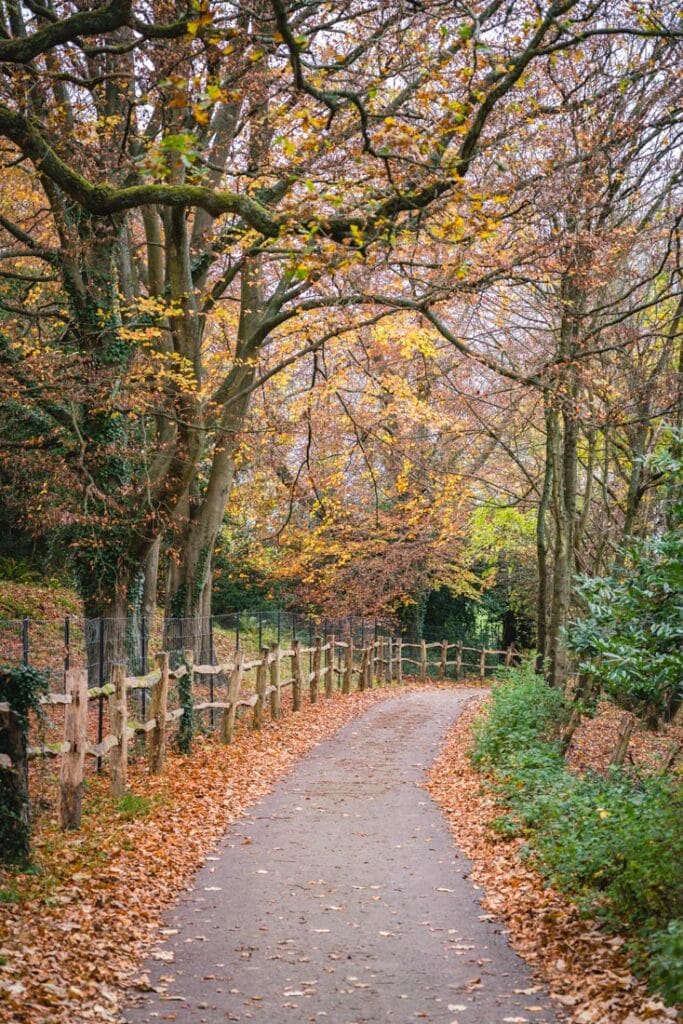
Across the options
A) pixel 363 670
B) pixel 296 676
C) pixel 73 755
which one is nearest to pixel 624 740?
pixel 73 755

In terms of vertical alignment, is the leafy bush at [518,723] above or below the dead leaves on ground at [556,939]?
above

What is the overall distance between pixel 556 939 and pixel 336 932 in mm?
1544

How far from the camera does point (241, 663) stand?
1589 centimetres

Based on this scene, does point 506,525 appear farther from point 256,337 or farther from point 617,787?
point 617,787

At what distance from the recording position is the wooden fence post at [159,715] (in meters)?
12.1

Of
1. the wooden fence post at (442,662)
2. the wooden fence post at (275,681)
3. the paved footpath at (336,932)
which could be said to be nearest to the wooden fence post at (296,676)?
the wooden fence post at (275,681)

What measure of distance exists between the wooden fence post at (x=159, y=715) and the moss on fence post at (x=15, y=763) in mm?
4293

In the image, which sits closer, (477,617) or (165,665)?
(165,665)

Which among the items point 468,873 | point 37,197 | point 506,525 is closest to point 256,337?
point 37,197

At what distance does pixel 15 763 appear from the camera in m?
7.73

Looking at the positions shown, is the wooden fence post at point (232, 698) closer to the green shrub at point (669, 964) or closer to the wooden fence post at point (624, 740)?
the wooden fence post at point (624, 740)

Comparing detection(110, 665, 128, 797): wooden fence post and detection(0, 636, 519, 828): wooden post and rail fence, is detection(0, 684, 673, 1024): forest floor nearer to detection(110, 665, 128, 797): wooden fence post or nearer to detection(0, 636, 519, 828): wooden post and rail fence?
detection(110, 665, 128, 797): wooden fence post

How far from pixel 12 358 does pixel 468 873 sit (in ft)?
27.7

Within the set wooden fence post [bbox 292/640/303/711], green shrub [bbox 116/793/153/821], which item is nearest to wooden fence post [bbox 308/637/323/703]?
wooden fence post [bbox 292/640/303/711]
